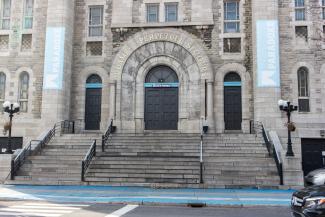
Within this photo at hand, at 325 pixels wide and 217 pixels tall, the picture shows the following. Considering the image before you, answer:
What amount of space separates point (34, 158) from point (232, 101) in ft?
42.9

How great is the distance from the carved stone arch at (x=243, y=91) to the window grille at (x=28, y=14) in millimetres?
13879

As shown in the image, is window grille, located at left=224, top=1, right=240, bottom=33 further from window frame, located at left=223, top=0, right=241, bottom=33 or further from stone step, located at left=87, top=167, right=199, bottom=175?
stone step, located at left=87, top=167, right=199, bottom=175

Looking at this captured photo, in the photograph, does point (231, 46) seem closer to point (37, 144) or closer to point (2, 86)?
point (37, 144)

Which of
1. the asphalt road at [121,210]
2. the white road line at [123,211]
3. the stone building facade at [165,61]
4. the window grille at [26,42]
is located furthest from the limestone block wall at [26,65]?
the white road line at [123,211]

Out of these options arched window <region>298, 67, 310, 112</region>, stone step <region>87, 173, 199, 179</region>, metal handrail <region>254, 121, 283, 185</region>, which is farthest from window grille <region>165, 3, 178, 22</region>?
stone step <region>87, 173, 199, 179</region>

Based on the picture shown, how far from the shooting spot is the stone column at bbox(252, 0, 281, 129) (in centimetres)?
2389

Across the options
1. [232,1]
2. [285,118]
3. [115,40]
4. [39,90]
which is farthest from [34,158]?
[232,1]

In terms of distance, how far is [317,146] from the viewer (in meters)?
23.9

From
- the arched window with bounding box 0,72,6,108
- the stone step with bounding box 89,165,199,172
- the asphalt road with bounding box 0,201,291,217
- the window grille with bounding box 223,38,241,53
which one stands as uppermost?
the window grille with bounding box 223,38,241,53

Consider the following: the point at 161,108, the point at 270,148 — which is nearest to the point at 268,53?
the point at 270,148

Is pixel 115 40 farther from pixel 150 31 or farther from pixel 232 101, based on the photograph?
pixel 232 101

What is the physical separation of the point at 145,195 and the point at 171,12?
52.8 feet

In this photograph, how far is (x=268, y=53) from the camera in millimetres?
24344

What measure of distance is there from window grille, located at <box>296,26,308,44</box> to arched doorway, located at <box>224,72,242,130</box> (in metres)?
4.54
